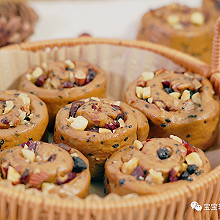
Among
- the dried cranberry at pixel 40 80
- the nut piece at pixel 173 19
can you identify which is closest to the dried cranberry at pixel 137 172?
the dried cranberry at pixel 40 80

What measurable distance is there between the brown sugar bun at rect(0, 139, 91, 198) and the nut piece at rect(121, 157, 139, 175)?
17 centimetres

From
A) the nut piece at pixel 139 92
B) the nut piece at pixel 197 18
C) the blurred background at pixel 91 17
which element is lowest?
the blurred background at pixel 91 17

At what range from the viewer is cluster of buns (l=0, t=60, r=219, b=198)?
1318 mm

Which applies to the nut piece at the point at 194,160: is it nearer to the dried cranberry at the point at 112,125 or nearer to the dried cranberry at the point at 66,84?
the dried cranberry at the point at 112,125

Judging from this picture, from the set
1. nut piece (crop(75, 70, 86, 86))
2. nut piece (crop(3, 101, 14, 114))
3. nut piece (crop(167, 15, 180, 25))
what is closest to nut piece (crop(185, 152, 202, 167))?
nut piece (crop(75, 70, 86, 86))

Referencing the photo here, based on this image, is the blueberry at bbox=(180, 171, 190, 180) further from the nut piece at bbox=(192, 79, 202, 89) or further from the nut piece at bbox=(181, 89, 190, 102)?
the nut piece at bbox=(192, 79, 202, 89)

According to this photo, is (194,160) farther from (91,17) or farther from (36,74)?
(91,17)

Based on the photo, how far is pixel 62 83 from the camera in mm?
1958

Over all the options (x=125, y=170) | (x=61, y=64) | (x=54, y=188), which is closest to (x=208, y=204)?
(x=125, y=170)

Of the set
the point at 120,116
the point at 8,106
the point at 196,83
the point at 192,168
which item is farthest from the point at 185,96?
the point at 8,106

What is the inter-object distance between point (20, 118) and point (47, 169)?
1.52 ft

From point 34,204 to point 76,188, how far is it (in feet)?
0.82

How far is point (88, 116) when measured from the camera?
1617 millimetres

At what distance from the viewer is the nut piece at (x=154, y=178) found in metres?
1.31
